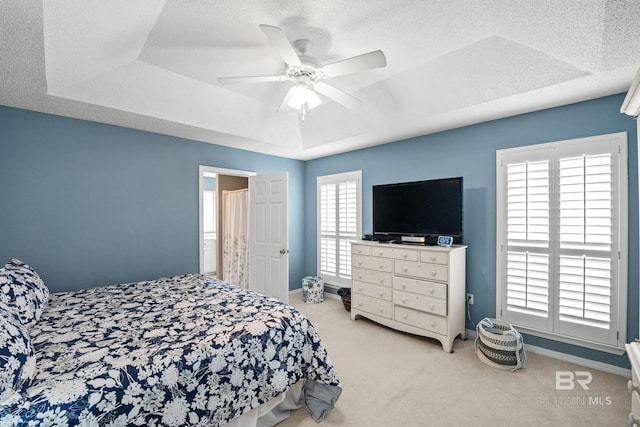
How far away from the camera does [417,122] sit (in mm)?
3230

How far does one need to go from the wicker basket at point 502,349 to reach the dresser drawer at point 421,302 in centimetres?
40

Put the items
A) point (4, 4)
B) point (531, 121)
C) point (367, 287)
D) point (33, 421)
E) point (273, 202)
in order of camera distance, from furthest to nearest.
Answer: point (273, 202), point (367, 287), point (531, 121), point (4, 4), point (33, 421)

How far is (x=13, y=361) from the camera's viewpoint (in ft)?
4.01

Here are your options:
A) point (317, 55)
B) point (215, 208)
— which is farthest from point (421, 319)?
point (215, 208)

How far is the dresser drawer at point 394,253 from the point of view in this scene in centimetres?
317

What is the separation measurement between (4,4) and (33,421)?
2.12 meters

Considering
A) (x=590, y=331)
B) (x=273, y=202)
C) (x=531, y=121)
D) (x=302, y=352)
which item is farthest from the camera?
(x=273, y=202)

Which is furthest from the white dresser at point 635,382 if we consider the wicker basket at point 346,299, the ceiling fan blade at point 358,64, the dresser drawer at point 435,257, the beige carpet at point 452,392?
the wicker basket at point 346,299

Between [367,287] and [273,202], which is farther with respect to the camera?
[273,202]

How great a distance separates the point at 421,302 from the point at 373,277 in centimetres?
65

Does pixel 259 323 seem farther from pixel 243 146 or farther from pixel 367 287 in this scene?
pixel 243 146

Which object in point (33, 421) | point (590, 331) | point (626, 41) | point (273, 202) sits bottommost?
point (590, 331)

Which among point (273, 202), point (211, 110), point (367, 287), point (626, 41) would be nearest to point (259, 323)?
point (367, 287)

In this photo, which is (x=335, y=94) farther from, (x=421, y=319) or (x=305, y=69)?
(x=421, y=319)
